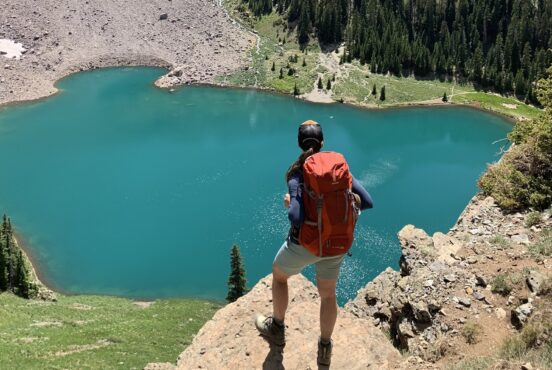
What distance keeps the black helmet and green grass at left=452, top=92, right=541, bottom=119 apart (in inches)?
3551

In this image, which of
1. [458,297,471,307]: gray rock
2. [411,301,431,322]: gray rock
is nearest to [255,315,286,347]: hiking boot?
[411,301,431,322]: gray rock

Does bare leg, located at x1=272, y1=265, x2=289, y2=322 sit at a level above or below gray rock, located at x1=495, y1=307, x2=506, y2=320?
above

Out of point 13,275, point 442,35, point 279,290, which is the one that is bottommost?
point 13,275

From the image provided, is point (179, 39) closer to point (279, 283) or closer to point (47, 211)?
point (47, 211)

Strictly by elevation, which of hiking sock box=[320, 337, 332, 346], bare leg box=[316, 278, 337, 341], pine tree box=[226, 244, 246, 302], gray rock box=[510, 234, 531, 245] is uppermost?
bare leg box=[316, 278, 337, 341]

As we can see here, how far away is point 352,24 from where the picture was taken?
391 feet

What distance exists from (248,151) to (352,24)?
5910cm

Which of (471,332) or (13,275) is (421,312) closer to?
(471,332)

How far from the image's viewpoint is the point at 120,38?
11850 cm

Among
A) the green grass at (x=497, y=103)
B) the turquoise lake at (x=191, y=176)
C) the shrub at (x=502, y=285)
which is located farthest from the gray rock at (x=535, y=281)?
the green grass at (x=497, y=103)

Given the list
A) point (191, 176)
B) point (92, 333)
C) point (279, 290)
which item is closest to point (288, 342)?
point (279, 290)

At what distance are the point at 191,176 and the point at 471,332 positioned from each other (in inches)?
2152

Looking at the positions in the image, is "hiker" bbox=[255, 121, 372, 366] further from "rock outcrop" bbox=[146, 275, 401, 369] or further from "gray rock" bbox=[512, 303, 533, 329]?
"gray rock" bbox=[512, 303, 533, 329]

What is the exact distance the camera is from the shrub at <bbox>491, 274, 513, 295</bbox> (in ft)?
48.2
